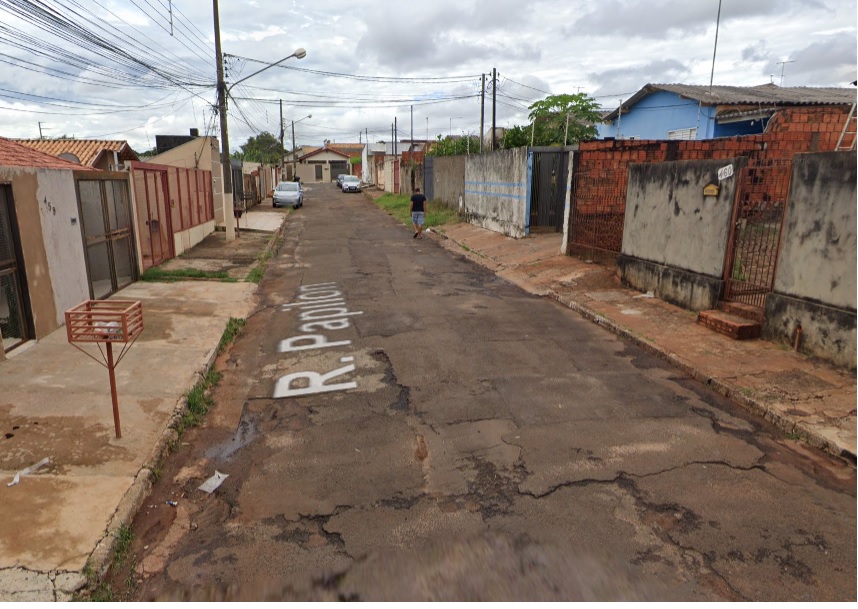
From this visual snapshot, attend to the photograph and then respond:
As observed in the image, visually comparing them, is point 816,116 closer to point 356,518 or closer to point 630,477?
point 630,477

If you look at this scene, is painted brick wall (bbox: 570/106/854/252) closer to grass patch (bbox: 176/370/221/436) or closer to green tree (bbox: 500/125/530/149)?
grass patch (bbox: 176/370/221/436)

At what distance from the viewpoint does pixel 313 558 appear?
353cm

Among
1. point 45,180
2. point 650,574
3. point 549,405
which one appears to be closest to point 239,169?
point 45,180

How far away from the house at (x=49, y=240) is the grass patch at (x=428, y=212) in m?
14.2

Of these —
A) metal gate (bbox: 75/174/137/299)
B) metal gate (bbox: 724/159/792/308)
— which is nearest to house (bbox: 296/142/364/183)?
metal gate (bbox: 75/174/137/299)

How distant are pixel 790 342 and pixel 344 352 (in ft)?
18.2

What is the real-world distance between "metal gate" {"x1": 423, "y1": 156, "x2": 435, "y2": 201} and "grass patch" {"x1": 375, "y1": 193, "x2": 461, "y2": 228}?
39.1 inches

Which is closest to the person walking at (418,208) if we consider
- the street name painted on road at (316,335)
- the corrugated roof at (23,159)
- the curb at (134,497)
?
the street name painted on road at (316,335)

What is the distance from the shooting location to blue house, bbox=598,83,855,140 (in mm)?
19500

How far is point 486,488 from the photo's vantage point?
4277 millimetres

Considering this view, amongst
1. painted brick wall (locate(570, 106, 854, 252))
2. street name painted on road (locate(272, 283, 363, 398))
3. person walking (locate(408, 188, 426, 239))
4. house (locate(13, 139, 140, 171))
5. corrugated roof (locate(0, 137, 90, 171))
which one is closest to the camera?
street name painted on road (locate(272, 283, 363, 398))

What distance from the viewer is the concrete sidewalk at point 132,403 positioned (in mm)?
3621

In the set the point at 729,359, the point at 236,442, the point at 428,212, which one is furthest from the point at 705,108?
the point at 236,442

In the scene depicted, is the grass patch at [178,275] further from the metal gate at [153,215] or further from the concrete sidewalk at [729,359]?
the concrete sidewalk at [729,359]
